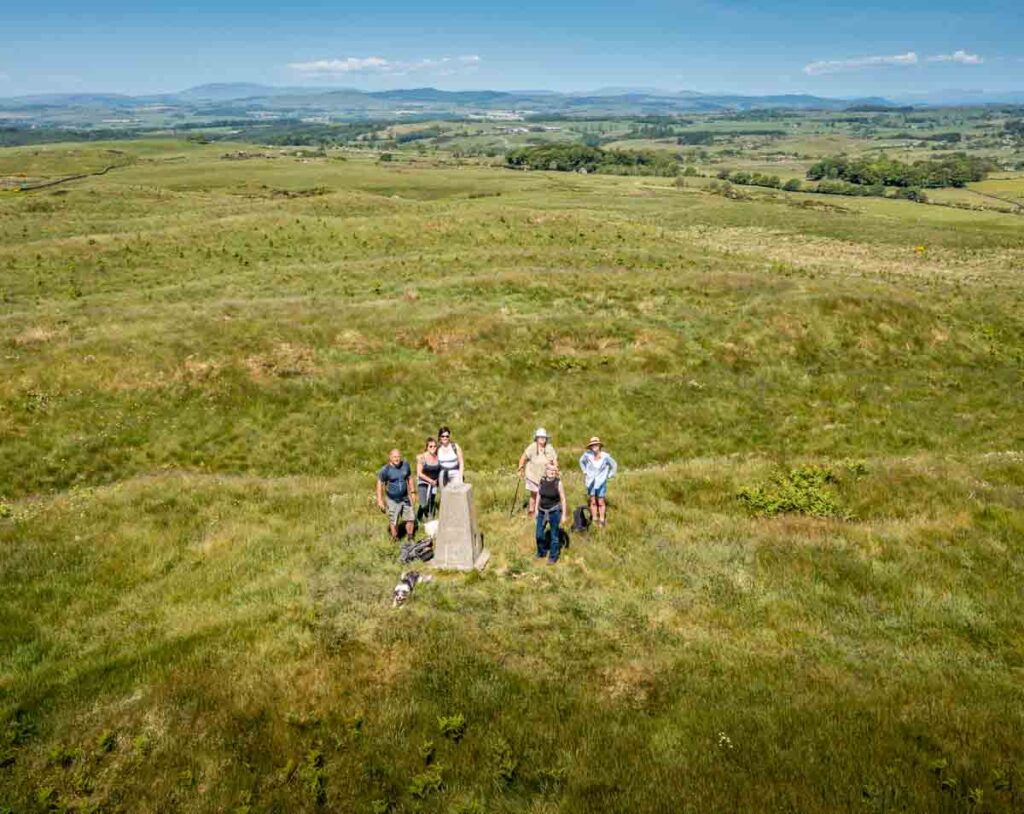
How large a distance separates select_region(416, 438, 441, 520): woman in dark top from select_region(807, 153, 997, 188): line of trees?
179 m

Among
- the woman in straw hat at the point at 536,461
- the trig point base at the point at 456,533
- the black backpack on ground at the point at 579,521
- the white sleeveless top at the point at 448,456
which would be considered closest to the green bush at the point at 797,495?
the black backpack on ground at the point at 579,521

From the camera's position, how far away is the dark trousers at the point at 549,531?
13.6 m

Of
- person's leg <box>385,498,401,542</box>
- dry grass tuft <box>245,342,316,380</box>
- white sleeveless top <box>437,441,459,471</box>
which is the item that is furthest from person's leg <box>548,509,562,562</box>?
dry grass tuft <box>245,342,316,380</box>

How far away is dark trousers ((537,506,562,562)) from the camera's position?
537 inches

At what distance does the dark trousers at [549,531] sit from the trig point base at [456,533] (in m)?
1.49

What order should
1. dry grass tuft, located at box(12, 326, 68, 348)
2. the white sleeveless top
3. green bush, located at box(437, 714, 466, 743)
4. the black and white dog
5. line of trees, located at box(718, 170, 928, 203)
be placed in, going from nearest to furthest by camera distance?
green bush, located at box(437, 714, 466, 743) → the black and white dog → the white sleeveless top → dry grass tuft, located at box(12, 326, 68, 348) → line of trees, located at box(718, 170, 928, 203)

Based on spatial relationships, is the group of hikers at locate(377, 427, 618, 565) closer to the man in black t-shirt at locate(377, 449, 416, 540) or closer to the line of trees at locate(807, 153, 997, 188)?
the man in black t-shirt at locate(377, 449, 416, 540)

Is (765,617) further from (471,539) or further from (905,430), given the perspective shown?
(905,430)

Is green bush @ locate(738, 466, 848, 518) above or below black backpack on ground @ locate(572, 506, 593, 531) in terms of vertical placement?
below

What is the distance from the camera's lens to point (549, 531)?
13914 mm

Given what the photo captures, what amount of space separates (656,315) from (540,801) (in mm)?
32046

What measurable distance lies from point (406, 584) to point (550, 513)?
3393 mm

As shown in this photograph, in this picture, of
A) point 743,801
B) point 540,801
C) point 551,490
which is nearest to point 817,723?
point 743,801

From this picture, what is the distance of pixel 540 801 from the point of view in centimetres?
778
